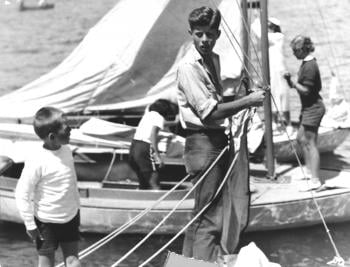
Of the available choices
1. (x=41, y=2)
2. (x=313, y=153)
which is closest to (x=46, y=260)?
(x=313, y=153)

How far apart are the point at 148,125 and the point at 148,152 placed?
1.04 feet

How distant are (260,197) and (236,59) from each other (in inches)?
93.1

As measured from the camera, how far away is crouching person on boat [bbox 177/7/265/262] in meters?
6.16

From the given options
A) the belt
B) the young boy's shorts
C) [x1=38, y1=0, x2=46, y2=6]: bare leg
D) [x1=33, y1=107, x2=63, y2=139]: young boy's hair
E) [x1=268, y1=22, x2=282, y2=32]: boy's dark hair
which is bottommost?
the young boy's shorts

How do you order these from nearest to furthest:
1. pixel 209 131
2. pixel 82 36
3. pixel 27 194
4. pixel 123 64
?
pixel 27 194 < pixel 209 131 < pixel 123 64 < pixel 82 36

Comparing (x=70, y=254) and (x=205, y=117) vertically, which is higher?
(x=205, y=117)

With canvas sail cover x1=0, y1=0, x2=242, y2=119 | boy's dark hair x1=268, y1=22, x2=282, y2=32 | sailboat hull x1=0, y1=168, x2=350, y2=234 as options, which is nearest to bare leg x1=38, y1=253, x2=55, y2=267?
sailboat hull x1=0, y1=168, x2=350, y2=234

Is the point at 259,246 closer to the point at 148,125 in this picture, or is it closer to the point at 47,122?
the point at 148,125

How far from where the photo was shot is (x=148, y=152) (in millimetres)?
9594

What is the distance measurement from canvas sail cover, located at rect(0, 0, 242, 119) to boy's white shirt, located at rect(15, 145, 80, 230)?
16.7ft

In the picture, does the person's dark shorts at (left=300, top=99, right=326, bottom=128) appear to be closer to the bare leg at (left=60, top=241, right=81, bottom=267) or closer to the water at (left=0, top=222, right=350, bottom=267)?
the water at (left=0, top=222, right=350, bottom=267)

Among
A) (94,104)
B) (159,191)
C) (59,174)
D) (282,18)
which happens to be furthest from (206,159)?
(282,18)

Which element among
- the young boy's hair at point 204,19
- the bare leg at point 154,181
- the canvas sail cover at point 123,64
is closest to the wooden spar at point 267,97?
the canvas sail cover at point 123,64

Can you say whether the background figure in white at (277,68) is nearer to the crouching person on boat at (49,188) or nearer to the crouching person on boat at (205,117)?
the crouching person on boat at (205,117)
